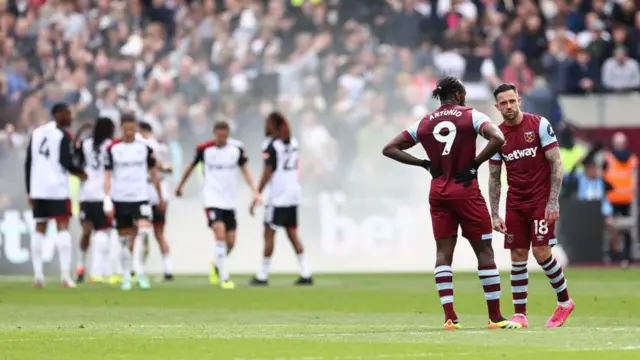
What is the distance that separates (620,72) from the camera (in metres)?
30.2

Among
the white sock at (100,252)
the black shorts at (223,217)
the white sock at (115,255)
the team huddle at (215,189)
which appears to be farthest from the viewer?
the white sock at (115,255)

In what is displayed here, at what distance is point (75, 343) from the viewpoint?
12117 mm

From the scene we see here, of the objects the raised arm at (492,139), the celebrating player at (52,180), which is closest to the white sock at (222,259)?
the celebrating player at (52,180)

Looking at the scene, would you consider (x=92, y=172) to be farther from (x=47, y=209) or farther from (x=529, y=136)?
(x=529, y=136)

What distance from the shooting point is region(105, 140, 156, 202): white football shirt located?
22.1 meters

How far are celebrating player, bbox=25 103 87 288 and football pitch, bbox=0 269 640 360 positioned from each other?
2.02 ft

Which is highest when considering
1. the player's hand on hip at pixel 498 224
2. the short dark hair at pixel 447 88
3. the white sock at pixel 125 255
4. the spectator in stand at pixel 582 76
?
the spectator in stand at pixel 582 76

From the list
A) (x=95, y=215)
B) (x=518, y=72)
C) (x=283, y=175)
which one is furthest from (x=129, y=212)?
(x=518, y=72)

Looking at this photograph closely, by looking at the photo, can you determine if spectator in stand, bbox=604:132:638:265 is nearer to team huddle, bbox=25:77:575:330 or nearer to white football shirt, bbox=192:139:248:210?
team huddle, bbox=25:77:575:330

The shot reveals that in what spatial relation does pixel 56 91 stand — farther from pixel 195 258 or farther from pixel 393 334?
pixel 393 334

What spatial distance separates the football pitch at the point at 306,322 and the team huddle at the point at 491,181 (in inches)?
18.3

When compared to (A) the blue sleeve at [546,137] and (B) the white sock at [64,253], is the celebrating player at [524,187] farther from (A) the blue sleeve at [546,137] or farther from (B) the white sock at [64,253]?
(B) the white sock at [64,253]

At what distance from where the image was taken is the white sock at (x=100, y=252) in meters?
24.0

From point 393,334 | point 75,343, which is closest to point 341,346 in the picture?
point 393,334
